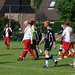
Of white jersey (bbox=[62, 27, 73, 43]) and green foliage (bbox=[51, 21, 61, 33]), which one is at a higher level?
white jersey (bbox=[62, 27, 73, 43])

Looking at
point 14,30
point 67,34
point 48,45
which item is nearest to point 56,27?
point 14,30

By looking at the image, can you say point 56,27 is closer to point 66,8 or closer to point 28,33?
point 66,8

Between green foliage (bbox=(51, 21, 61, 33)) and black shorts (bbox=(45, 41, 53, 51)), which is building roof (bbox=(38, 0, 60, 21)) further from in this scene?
black shorts (bbox=(45, 41, 53, 51))

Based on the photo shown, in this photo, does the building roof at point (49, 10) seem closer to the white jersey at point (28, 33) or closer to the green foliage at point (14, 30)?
the green foliage at point (14, 30)

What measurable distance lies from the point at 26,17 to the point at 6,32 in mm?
39330

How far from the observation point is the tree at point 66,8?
162ft

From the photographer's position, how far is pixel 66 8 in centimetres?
5122

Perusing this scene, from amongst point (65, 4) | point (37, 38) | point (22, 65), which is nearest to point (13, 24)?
point (65, 4)

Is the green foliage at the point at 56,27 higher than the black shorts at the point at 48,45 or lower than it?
lower

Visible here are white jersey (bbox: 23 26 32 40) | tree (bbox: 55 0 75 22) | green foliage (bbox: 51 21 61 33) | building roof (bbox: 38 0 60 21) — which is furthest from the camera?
building roof (bbox: 38 0 60 21)

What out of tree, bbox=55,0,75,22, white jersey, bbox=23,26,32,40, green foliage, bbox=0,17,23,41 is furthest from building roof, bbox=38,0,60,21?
white jersey, bbox=23,26,32,40

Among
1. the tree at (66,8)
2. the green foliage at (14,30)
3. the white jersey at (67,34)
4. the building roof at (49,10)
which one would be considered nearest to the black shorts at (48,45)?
the white jersey at (67,34)

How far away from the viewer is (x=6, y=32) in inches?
1144

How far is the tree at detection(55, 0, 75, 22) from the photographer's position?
49.4m
